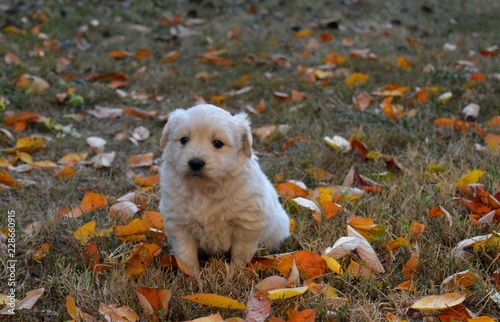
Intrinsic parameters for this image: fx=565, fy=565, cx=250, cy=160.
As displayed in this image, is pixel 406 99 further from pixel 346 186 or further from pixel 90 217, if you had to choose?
pixel 90 217

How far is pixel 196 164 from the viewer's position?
2650 millimetres

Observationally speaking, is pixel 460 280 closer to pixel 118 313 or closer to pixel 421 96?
pixel 118 313

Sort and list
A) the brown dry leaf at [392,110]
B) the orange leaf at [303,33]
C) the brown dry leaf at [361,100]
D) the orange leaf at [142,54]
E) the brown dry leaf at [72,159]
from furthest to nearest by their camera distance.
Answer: the orange leaf at [303,33]
the orange leaf at [142,54]
the brown dry leaf at [361,100]
the brown dry leaf at [392,110]
the brown dry leaf at [72,159]

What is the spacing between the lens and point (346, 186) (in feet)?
12.7

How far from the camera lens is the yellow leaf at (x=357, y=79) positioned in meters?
5.83

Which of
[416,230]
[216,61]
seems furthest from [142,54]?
[416,230]

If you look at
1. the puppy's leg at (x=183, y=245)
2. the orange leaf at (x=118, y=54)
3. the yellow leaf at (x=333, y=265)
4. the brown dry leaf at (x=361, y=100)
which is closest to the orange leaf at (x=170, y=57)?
the orange leaf at (x=118, y=54)

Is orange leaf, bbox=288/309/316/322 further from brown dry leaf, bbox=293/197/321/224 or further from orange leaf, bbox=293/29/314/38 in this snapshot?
orange leaf, bbox=293/29/314/38

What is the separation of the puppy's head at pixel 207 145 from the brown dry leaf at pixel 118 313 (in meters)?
0.69

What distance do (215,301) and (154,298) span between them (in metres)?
0.28

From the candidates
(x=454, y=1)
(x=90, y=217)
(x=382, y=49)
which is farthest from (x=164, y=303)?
(x=454, y=1)

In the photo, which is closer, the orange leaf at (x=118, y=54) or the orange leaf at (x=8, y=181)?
the orange leaf at (x=8, y=181)

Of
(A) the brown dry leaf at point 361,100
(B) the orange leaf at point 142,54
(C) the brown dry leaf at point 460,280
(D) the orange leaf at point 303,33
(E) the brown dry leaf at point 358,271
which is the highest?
(C) the brown dry leaf at point 460,280

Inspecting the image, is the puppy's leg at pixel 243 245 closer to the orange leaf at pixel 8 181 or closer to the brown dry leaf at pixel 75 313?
the brown dry leaf at pixel 75 313
